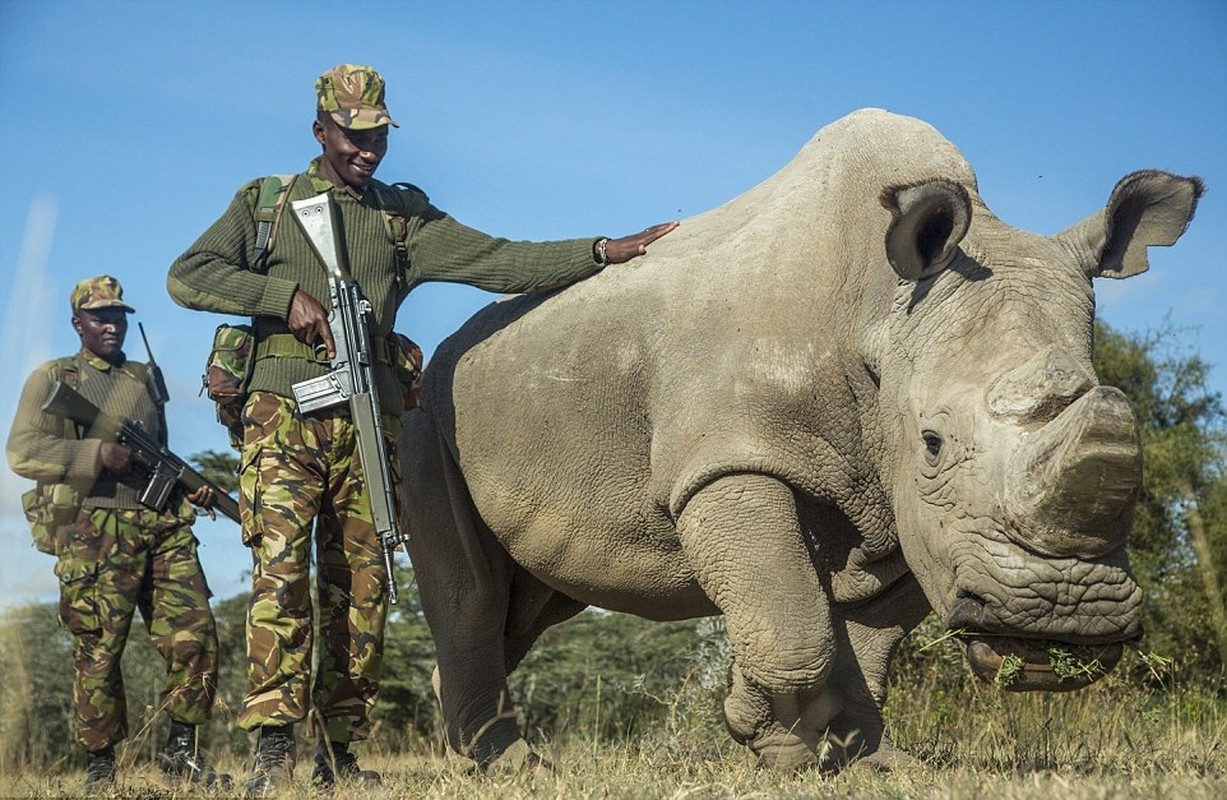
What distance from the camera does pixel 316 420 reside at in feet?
22.2

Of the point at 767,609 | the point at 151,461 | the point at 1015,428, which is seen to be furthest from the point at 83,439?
the point at 1015,428

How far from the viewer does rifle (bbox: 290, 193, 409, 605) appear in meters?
6.69

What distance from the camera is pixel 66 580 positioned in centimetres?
890

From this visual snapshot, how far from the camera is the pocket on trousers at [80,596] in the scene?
29.1 ft

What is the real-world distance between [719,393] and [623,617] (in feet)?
37.0

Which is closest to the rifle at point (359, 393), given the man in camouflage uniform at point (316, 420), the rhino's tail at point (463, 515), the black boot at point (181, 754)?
the man in camouflage uniform at point (316, 420)

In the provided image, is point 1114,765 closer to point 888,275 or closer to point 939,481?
point 939,481

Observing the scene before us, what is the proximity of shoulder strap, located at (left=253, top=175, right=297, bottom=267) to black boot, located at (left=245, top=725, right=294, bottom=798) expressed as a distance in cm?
203

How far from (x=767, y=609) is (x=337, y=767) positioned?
2.00m

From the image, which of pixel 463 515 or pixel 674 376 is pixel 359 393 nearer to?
pixel 674 376

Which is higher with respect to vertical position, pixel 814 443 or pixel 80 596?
pixel 814 443

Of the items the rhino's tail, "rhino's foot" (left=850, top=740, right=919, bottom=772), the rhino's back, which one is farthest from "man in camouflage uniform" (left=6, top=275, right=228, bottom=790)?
"rhino's foot" (left=850, top=740, right=919, bottom=772)

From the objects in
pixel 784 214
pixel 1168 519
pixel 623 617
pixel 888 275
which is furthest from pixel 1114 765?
pixel 623 617

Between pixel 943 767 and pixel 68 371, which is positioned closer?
pixel 943 767
